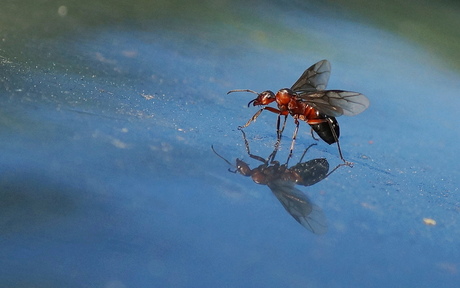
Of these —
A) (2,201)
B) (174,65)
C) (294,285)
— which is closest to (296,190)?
(294,285)

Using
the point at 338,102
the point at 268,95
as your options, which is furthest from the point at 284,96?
the point at 338,102

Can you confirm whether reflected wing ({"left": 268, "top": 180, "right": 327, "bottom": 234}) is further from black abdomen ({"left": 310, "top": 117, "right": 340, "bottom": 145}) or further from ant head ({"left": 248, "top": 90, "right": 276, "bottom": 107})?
ant head ({"left": 248, "top": 90, "right": 276, "bottom": 107})

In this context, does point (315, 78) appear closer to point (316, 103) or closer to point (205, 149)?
point (316, 103)

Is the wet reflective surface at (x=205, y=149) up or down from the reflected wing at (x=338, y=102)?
down

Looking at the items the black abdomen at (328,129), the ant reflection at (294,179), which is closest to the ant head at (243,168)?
the ant reflection at (294,179)

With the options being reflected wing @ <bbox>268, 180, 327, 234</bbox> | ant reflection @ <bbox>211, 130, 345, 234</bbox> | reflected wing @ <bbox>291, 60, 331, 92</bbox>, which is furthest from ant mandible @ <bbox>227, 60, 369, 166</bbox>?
reflected wing @ <bbox>268, 180, 327, 234</bbox>

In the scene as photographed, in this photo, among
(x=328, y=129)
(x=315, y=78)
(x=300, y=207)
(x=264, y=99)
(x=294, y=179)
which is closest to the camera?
(x=300, y=207)

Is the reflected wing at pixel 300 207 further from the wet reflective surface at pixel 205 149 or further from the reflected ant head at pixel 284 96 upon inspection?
the reflected ant head at pixel 284 96

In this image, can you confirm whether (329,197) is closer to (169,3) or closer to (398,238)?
(398,238)
